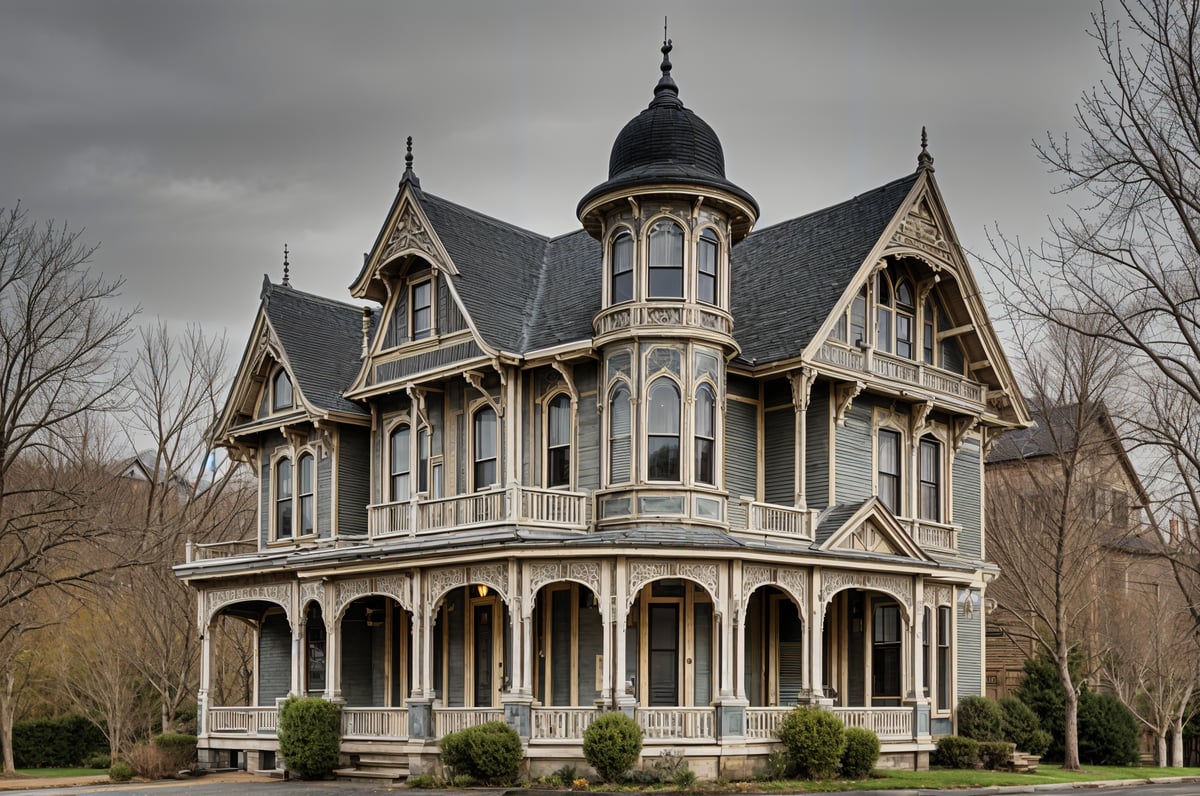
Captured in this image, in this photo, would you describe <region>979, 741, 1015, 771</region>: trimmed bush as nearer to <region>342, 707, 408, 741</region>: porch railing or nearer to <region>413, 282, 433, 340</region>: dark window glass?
<region>342, 707, 408, 741</region>: porch railing

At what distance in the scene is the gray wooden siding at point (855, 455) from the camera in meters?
31.3

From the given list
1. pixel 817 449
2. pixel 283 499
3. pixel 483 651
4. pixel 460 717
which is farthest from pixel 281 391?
pixel 817 449

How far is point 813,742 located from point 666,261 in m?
10.3

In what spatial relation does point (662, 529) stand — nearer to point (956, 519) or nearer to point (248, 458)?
point (956, 519)

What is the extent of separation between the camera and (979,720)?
32562 millimetres

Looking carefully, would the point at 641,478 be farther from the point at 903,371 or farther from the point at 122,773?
the point at 122,773

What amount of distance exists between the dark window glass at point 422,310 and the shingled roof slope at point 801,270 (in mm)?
7359

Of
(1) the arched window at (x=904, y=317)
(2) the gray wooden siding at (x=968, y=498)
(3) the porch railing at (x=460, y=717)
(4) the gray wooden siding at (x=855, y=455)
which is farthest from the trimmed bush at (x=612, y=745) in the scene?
(2) the gray wooden siding at (x=968, y=498)

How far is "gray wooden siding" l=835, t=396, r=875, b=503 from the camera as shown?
31297 mm

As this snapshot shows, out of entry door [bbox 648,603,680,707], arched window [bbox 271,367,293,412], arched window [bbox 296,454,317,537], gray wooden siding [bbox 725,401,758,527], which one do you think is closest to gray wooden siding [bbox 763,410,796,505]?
gray wooden siding [bbox 725,401,758,527]

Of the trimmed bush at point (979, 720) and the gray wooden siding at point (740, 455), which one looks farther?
the trimmed bush at point (979, 720)

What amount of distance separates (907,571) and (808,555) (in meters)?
3.23

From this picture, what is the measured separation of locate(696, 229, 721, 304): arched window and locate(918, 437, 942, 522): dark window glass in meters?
8.28

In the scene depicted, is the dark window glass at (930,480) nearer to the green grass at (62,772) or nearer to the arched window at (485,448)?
the arched window at (485,448)
